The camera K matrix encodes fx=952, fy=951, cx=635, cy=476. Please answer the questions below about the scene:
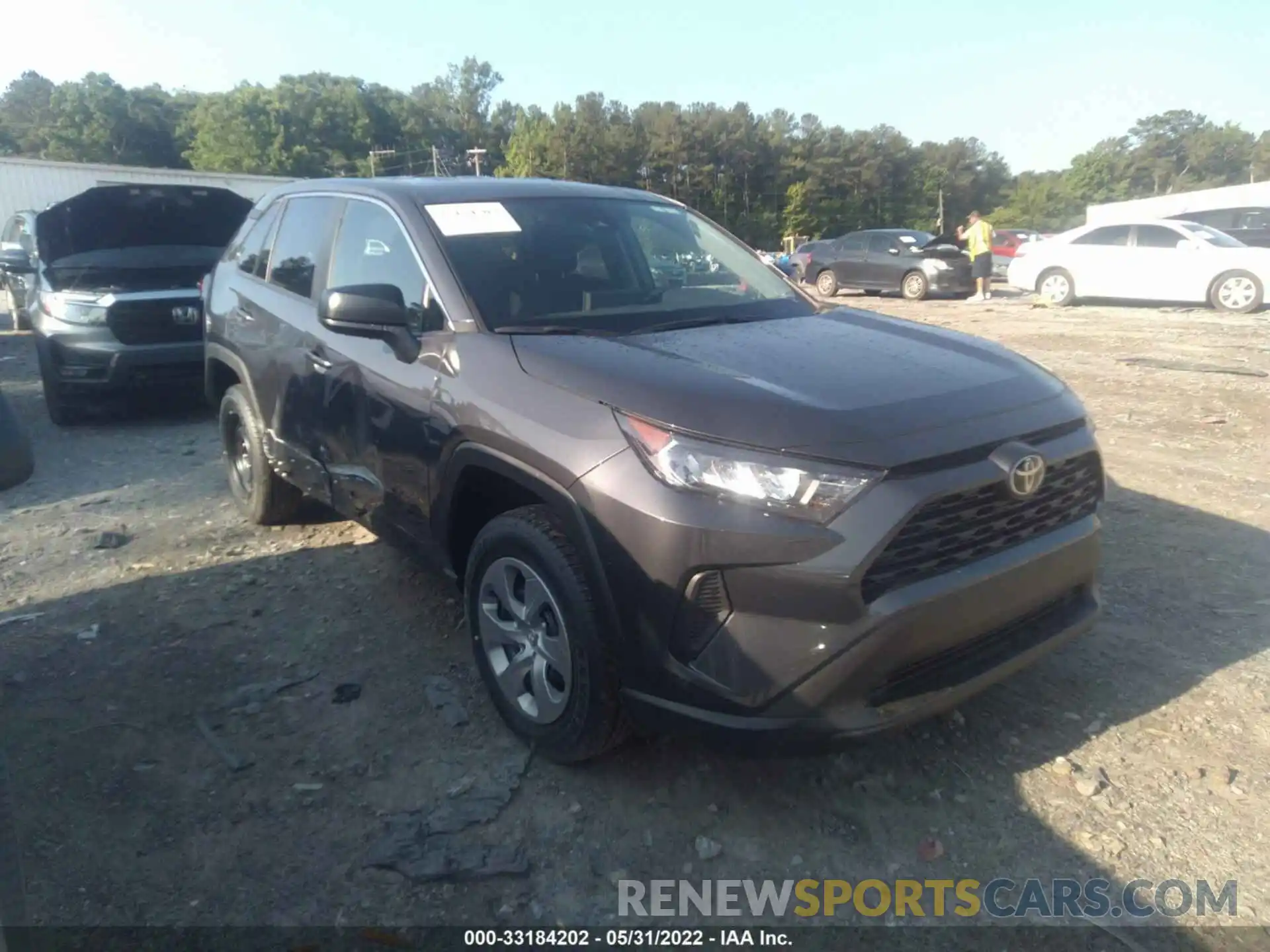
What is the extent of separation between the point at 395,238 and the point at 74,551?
2775 mm

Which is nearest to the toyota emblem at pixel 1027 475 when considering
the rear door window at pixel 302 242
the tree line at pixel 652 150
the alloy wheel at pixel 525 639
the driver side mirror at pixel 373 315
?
the alloy wheel at pixel 525 639

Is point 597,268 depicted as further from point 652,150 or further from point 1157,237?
point 652,150

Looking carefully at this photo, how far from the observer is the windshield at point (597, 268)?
3.37 meters

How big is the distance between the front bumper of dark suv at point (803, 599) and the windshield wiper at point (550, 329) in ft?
2.52

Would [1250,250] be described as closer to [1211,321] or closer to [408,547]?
[1211,321]

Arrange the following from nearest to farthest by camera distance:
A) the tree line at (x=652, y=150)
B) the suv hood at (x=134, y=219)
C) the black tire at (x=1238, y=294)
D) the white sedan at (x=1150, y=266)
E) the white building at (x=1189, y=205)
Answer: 1. the suv hood at (x=134, y=219)
2. the black tire at (x=1238, y=294)
3. the white sedan at (x=1150, y=266)
4. the white building at (x=1189, y=205)
5. the tree line at (x=652, y=150)

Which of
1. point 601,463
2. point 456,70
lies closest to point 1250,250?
point 601,463

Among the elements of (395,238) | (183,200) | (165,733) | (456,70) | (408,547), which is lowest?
(165,733)

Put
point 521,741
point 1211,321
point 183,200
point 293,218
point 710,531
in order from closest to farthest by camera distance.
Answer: point 710,531, point 521,741, point 293,218, point 183,200, point 1211,321

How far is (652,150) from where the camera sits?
184 ft

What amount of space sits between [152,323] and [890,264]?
49.8 feet

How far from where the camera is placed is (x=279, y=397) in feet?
14.6

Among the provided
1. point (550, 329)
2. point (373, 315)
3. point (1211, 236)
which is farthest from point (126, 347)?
point (1211, 236)

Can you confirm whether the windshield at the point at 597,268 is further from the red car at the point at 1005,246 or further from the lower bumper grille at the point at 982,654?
the red car at the point at 1005,246
